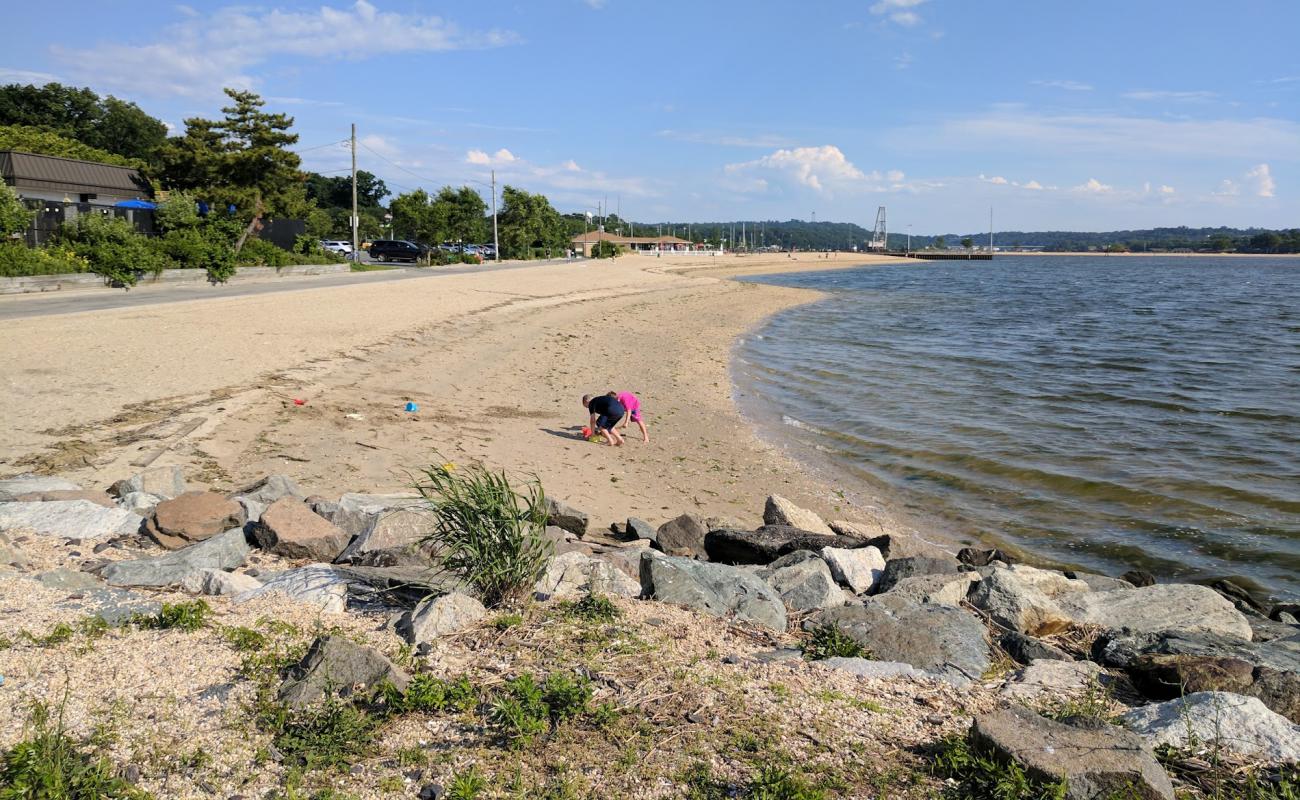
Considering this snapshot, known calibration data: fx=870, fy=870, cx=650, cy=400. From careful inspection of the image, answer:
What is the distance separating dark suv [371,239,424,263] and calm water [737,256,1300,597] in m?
32.0

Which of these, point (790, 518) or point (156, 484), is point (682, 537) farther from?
point (156, 484)

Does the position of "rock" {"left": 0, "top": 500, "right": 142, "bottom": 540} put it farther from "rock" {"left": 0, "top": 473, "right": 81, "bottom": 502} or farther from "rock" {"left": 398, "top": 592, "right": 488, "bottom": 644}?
"rock" {"left": 398, "top": 592, "right": 488, "bottom": 644}

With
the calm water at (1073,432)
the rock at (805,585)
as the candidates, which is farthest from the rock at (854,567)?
the calm water at (1073,432)

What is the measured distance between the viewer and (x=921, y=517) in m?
10.5

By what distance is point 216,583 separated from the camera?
515 centimetres

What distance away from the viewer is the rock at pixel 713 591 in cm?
531

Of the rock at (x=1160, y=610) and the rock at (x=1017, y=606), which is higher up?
the rock at (x=1017, y=606)

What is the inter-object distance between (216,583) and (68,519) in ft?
6.65

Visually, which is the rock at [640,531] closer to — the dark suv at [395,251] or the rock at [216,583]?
the rock at [216,583]

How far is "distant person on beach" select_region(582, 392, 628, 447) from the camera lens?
40.0 feet

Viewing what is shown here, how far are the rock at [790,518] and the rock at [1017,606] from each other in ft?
8.26

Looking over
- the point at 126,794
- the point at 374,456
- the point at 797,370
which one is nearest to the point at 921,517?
the point at 374,456

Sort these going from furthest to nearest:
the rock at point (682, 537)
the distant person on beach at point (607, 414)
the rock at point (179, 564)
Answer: the distant person on beach at point (607, 414), the rock at point (682, 537), the rock at point (179, 564)

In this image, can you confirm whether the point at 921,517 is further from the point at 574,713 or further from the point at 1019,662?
the point at 574,713
